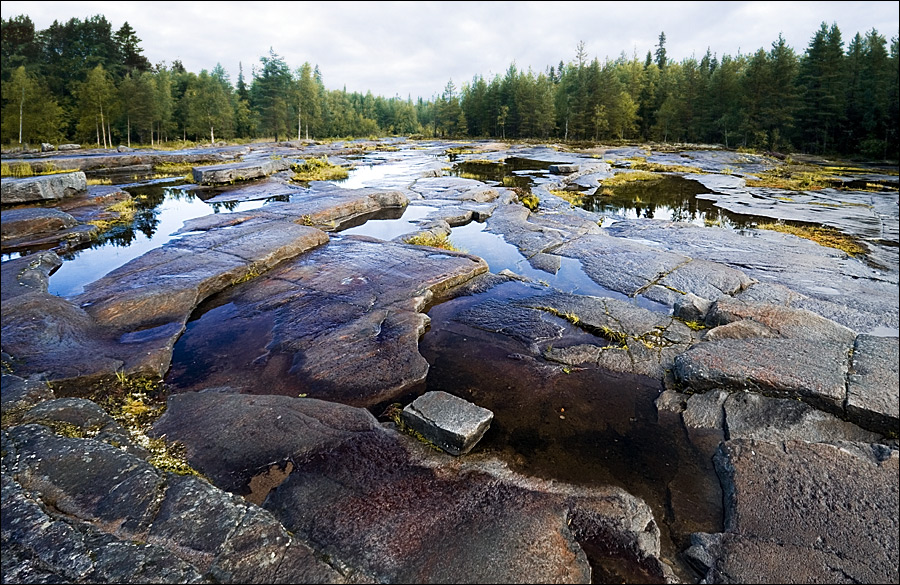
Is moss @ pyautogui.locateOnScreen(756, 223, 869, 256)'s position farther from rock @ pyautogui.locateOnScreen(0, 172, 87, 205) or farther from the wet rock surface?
rock @ pyautogui.locateOnScreen(0, 172, 87, 205)

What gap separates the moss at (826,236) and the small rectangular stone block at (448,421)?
36.2ft

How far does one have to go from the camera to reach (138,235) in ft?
38.7

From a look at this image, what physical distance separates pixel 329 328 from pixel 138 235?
857 centimetres

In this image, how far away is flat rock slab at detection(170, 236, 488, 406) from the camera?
536cm

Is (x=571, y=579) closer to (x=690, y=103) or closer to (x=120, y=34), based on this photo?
(x=690, y=103)

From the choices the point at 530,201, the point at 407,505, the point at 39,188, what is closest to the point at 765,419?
the point at 407,505

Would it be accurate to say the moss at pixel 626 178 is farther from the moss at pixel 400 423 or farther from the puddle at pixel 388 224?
the moss at pixel 400 423

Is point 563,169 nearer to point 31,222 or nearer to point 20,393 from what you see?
point 31,222

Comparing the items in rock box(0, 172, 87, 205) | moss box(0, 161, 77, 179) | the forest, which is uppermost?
the forest

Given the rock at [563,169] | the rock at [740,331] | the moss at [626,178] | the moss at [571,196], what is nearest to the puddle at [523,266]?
the rock at [740,331]

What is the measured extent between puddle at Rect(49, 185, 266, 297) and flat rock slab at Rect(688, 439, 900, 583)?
943 centimetres

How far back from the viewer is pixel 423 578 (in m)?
2.86

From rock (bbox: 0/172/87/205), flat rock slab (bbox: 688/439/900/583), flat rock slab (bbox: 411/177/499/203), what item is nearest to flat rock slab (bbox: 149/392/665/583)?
flat rock slab (bbox: 688/439/900/583)

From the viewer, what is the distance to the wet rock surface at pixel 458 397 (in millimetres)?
3023
